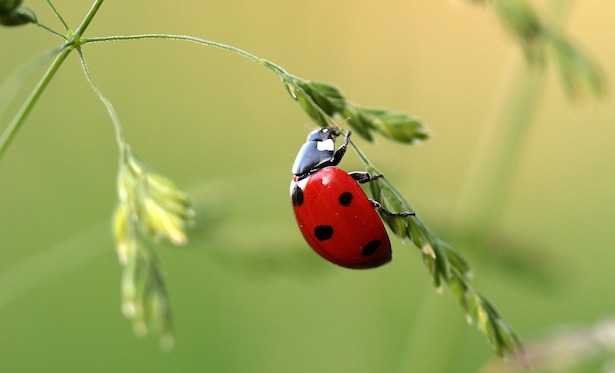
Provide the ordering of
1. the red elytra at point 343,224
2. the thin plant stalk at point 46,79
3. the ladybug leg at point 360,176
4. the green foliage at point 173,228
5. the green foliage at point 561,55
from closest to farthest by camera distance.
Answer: the thin plant stalk at point 46,79 < the green foliage at point 173,228 < the ladybug leg at point 360,176 < the red elytra at point 343,224 < the green foliage at point 561,55

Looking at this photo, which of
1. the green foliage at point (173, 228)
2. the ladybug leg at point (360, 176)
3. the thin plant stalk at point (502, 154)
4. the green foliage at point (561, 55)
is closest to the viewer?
the green foliage at point (173, 228)

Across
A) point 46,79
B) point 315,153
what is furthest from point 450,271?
point 315,153

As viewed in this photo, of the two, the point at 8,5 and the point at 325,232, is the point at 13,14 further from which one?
the point at 325,232

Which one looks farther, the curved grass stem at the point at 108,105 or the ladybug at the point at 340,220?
the ladybug at the point at 340,220

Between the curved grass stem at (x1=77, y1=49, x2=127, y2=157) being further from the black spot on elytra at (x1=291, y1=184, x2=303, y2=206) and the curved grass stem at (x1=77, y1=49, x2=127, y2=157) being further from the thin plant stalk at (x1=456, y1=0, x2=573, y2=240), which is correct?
the thin plant stalk at (x1=456, y1=0, x2=573, y2=240)

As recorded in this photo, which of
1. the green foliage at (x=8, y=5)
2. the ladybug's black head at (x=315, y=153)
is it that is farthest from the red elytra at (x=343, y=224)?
the green foliage at (x=8, y=5)

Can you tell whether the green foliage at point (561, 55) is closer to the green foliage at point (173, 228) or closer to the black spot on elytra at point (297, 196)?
the black spot on elytra at point (297, 196)

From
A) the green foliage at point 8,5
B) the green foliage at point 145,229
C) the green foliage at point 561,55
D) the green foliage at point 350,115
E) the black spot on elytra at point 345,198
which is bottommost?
the green foliage at point 145,229

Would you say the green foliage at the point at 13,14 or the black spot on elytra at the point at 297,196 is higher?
the black spot on elytra at the point at 297,196
